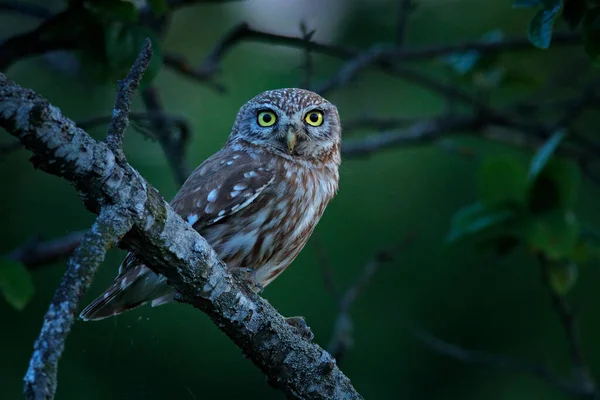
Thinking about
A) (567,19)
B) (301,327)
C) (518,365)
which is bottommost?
(518,365)

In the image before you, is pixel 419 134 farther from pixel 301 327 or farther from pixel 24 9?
pixel 24 9

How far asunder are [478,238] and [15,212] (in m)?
4.53

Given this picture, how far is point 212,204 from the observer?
12.0 feet

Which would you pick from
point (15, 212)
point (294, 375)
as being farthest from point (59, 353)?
point (15, 212)

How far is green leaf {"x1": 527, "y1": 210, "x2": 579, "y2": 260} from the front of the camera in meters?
3.92

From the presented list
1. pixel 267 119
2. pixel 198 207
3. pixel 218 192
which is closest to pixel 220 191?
pixel 218 192

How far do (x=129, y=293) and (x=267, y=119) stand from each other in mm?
1215

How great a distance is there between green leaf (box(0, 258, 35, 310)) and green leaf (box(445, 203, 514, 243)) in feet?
7.08

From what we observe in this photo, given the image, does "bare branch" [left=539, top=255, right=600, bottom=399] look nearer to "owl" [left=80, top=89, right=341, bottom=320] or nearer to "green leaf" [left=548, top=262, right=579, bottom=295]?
"green leaf" [left=548, top=262, right=579, bottom=295]

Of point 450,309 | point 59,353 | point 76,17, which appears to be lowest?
point 450,309

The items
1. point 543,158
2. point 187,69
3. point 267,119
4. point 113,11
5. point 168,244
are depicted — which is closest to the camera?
point 168,244

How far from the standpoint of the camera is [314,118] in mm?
4324

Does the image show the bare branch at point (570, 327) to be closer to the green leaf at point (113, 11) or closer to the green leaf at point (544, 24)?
the green leaf at point (544, 24)

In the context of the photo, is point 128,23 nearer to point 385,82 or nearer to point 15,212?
point 15,212
